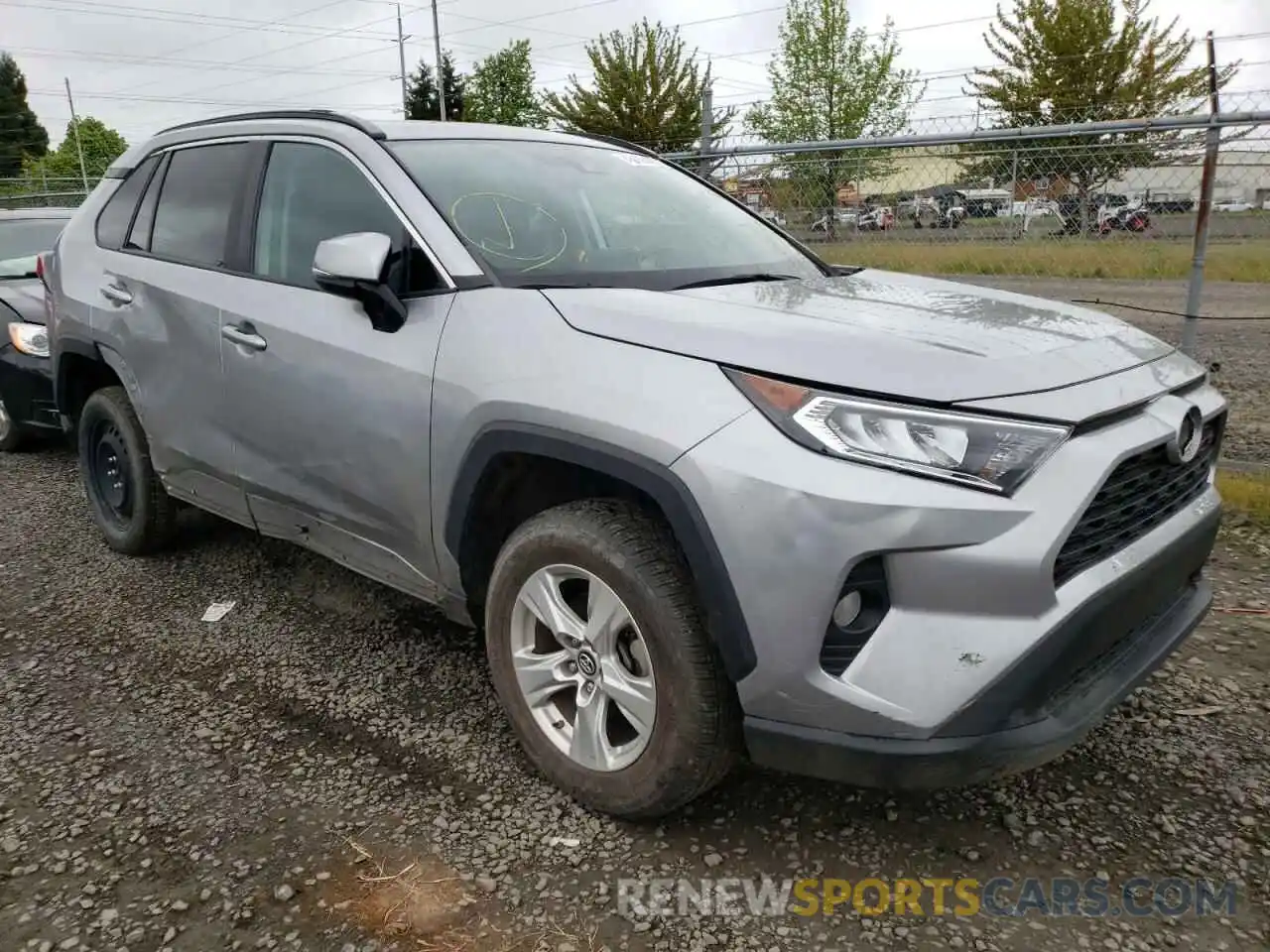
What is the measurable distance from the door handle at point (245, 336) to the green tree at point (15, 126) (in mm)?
81952

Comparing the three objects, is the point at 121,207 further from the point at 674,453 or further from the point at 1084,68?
the point at 1084,68

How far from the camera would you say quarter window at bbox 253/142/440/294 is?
9.08 feet

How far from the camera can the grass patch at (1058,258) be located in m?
5.88

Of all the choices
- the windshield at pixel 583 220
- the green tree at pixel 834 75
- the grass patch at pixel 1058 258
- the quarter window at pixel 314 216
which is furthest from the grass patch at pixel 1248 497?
the green tree at pixel 834 75

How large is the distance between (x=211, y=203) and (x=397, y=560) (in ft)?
5.53

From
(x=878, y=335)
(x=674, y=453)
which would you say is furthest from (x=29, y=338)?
(x=878, y=335)

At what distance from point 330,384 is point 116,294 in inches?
64.8

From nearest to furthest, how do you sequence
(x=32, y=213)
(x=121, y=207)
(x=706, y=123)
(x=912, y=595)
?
(x=912, y=595) → (x=121, y=207) → (x=706, y=123) → (x=32, y=213)

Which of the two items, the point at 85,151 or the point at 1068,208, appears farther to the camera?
the point at 85,151

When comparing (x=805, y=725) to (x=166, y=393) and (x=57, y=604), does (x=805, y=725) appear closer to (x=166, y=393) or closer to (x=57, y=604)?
(x=166, y=393)

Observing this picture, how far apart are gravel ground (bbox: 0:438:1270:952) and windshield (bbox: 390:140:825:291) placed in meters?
1.39

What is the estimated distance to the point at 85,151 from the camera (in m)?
76.0

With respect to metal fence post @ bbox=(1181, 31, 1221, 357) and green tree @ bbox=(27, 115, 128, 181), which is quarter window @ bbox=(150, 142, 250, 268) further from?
green tree @ bbox=(27, 115, 128, 181)

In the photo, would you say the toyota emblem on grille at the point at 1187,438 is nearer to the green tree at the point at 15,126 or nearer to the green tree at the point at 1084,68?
the green tree at the point at 1084,68
